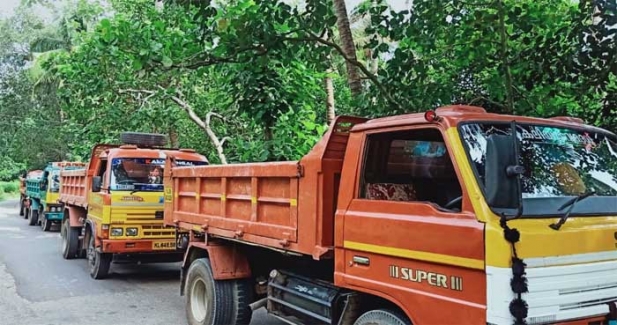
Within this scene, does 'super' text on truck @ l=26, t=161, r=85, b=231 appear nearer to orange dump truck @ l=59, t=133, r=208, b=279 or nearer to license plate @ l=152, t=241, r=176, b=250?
orange dump truck @ l=59, t=133, r=208, b=279

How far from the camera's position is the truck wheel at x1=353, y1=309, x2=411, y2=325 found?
375 centimetres

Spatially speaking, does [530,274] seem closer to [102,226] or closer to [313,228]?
[313,228]

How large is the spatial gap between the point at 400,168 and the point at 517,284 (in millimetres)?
1439

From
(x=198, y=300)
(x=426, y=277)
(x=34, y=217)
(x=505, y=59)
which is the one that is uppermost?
(x=505, y=59)

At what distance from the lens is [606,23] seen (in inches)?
277

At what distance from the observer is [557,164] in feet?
12.2

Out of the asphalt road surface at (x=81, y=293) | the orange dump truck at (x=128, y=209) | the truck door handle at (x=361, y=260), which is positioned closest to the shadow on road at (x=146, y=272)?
the asphalt road surface at (x=81, y=293)

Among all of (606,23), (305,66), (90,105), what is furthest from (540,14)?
(90,105)

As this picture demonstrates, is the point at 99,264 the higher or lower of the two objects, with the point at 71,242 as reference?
lower

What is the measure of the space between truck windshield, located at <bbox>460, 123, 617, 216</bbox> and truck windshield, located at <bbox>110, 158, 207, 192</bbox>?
7.24m

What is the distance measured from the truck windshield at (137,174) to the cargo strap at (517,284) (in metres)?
7.72

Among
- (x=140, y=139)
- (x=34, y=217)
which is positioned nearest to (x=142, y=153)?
(x=140, y=139)

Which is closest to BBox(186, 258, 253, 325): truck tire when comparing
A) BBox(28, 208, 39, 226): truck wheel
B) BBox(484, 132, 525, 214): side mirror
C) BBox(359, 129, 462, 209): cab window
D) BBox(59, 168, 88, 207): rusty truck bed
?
BBox(359, 129, 462, 209): cab window

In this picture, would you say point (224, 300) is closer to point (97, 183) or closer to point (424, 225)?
point (424, 225)
